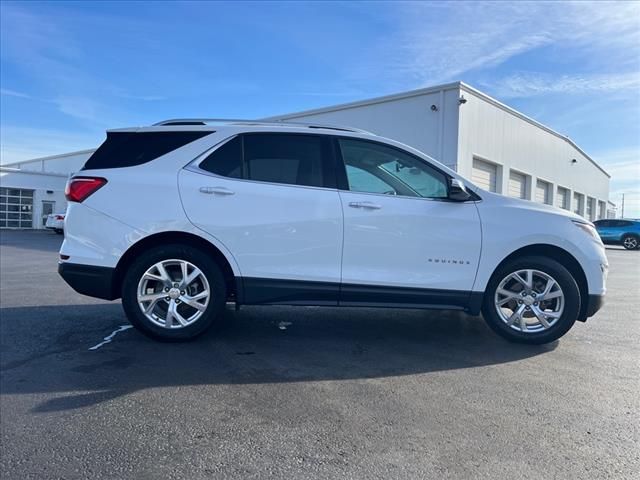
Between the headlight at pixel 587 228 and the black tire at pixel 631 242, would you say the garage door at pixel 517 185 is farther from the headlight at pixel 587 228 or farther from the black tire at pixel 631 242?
the headlight at pixel 587 228

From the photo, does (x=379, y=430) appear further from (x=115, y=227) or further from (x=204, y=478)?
(x=115, y=227)

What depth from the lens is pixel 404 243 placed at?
4.48 meters

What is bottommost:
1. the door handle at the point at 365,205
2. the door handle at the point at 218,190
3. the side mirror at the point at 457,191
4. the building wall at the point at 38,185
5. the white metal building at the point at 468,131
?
the door handle at the point at 365,205

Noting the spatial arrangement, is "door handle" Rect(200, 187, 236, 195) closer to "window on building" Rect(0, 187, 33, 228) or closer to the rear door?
the rear door

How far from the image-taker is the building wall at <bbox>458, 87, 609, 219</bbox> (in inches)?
746

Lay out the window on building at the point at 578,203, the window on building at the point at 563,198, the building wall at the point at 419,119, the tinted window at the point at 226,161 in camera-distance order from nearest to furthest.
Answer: the tinted window at the point at 226,161
the building wall at the point at 419,119
the window on building at the point at 563,198
the window on building at the point at 578,203

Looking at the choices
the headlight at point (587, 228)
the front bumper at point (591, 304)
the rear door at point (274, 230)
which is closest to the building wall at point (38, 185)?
the rear door at point (274, 230)

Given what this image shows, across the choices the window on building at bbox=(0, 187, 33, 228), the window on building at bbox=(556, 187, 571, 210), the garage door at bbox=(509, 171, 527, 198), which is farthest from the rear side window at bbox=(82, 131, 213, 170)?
the window on building at bbox=(0, 187, 33, 228)

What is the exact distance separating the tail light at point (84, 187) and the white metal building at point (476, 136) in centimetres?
1551

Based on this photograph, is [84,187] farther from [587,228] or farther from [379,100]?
[379,100]

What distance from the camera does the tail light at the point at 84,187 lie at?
175 inches

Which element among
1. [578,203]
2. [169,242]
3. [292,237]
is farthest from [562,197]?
[169,242]

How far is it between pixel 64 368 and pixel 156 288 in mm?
993

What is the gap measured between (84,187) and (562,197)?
3186 centimetres
